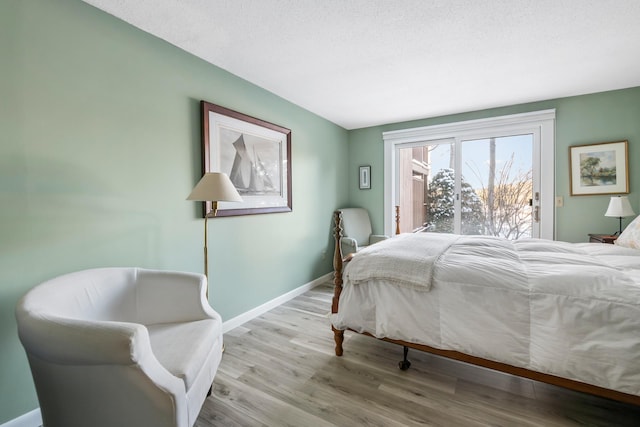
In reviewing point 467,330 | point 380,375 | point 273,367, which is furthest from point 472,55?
point 273,367

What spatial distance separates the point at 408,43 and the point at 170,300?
2445mm

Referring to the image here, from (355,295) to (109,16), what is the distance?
8.10ft

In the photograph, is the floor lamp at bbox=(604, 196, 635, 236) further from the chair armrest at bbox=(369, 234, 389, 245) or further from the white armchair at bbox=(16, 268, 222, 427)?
the white armchair at bbox=(16, 268, 222, 427)

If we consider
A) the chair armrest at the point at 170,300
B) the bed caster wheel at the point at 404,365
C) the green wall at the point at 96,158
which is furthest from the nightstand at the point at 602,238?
the chair armrest at the point at 170,300

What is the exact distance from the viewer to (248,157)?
2.77 meters

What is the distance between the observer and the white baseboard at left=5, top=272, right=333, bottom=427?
4.79 ft

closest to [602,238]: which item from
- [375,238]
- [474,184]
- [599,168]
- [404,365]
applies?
[599,168]

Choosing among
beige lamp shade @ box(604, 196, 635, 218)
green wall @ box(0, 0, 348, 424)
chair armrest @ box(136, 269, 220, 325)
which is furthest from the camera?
beige lamp shade @ box(604, 196, 635, 218)

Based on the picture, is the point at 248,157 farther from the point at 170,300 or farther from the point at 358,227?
the point at 358,227

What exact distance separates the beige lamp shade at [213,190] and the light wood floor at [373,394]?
1.22 meters

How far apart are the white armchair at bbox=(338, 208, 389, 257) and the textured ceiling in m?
1.70

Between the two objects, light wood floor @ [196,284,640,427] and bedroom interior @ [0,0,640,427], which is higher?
bedroom interior @ [0,0,640,427]

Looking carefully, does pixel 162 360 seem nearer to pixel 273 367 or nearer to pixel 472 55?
pixel 273 367

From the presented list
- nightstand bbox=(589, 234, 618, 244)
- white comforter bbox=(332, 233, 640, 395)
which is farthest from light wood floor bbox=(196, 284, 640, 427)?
nightstand bbox=(589, 234, 618, 244)
